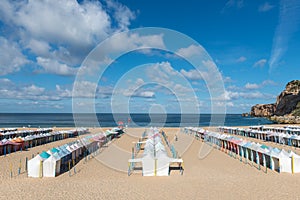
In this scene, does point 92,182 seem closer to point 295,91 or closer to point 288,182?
point 288,182

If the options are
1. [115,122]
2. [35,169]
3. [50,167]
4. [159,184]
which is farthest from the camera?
[115,122]

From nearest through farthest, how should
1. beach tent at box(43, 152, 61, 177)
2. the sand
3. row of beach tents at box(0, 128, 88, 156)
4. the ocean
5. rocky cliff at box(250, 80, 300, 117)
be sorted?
the sand
beach tent at box(43, 152, 61, 177)
row of beach tents at box(0, 128, 88, 156)
the ocean
rocky cliff at box(250, 80, 300, 117)

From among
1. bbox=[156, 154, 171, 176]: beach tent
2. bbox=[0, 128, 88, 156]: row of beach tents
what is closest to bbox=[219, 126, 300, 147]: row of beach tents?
bbox=[156, 154, 171, 176]: beach tent

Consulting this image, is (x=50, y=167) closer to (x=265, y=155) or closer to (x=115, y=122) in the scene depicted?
(x=265, y=155)

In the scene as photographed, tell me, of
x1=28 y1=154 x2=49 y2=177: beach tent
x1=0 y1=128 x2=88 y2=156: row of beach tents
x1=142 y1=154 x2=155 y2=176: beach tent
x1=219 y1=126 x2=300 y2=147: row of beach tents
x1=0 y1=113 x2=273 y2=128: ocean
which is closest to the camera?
x1=28 y1=154 x2=49 y2=177: beach tent

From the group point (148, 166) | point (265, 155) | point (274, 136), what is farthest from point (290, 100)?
point (148, 166)

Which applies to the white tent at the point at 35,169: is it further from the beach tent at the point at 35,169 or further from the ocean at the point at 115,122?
the ocean at the point at 115,122

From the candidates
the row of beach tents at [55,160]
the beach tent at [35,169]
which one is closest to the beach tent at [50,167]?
the row of beach tents at [55,160]

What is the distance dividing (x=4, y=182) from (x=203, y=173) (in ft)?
30.7

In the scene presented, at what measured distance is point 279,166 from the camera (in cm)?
1273

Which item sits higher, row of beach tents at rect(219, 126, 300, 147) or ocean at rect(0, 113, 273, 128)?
ocean at rect(0, 113, 273, 128)

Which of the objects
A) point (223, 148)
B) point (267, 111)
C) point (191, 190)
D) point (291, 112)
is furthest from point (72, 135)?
point (267, 111)

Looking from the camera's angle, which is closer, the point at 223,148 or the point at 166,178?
the point at 166,178

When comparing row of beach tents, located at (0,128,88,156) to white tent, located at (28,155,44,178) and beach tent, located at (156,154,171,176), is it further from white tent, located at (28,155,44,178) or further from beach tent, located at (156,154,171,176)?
beach tent, located at (156,154,171,176)
